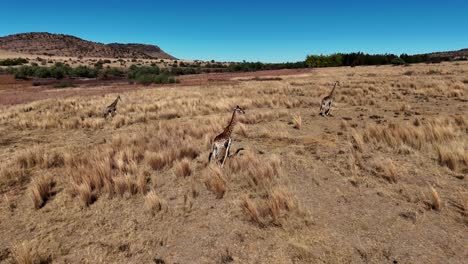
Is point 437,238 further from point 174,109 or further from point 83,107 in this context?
point 83,107

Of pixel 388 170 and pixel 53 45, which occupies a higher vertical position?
pixel 53 45

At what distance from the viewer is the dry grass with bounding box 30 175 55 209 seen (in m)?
7.43

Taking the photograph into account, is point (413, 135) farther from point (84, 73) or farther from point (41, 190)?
point (84, 73)

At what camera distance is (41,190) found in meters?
7.79

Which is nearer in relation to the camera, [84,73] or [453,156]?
[453,156]

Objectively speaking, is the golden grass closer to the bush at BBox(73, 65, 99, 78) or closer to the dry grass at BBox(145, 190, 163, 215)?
the dry grass at BBox(145, 190, 163, 215)

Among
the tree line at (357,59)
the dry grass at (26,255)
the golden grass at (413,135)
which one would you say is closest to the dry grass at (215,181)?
the dry grass at (26,255)

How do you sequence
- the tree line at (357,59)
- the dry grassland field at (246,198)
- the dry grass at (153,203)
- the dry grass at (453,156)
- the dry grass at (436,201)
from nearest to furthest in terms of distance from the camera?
the dry grassland field at (246,198), the dry grass at (436,201), the dry grass at (153,203), the dry grass at (453,156), the tree line at (357,59)

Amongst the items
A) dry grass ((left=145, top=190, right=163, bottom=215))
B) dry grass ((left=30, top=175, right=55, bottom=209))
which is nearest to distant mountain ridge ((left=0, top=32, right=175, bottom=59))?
dry grass ((left=30, top=175, right=55, bottom=209))

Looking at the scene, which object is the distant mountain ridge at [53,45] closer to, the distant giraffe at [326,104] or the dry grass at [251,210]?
the distant giraffe at [326,104]

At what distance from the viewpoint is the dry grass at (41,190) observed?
7.43 meters

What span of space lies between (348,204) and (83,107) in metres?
20.3

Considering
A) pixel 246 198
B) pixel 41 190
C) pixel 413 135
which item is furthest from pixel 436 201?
pixel 41 190

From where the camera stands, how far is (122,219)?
6605 mm
